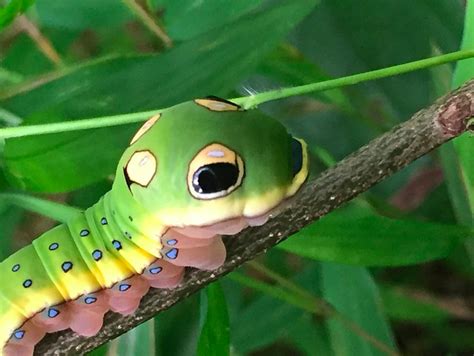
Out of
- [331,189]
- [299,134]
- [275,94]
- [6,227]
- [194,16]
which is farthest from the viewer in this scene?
[299,134]

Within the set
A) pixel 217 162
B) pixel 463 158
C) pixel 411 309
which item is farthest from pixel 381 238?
pixel 411 309

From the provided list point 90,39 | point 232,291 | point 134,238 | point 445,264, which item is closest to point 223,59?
point 134,238

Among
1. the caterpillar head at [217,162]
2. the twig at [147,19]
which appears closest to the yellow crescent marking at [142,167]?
the caterpillar head at [217,162]

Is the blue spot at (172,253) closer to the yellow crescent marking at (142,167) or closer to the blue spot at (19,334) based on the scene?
the yellow crescent marking at (142,167)

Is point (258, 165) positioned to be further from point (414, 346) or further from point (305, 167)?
point (414, 346)

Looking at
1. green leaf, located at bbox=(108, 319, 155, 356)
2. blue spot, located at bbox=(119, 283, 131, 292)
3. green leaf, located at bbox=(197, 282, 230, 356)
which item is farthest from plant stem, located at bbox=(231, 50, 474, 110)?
green leaf, located at bbox=(108, 319, 155, 356)

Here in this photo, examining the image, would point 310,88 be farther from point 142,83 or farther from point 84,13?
point 84,13
